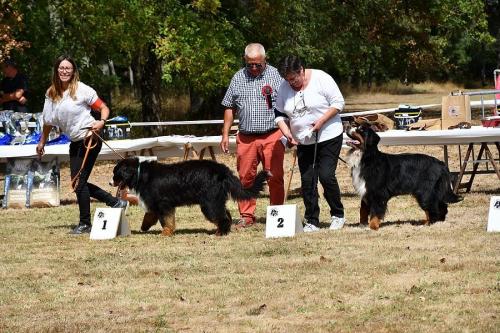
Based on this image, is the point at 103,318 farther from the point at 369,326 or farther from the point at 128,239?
the point at 128,239

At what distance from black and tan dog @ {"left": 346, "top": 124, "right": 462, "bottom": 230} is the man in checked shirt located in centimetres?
87

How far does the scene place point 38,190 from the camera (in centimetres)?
1354

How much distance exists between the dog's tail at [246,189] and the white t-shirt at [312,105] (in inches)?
23.6

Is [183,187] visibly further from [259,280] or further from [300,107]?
[259,280]

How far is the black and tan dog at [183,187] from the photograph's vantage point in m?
9.45

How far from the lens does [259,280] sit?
23.7 feet

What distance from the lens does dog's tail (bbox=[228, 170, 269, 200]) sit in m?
9.49

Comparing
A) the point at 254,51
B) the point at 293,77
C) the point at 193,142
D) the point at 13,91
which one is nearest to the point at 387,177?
the point at 293,77

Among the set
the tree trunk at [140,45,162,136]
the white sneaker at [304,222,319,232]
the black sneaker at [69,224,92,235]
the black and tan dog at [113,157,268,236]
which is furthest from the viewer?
the tree trunk at [140,45,162,136]

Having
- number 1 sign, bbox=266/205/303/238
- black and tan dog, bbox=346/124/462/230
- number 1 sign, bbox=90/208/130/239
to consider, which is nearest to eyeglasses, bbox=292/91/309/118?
black and tan dog, bbox=346/124/462/230

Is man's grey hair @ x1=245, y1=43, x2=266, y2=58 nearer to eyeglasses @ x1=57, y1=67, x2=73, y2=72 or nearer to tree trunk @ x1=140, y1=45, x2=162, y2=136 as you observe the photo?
eyeglasses @ x1=57, y1=67, x2=73, y2=72

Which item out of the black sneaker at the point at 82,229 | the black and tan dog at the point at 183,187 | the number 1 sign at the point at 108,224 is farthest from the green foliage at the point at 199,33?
the black and tan dog at the point at 183,187

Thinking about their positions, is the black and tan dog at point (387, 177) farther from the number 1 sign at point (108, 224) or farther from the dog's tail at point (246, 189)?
the number 1 sign at point (108, 224)

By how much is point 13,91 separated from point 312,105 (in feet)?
25.0
